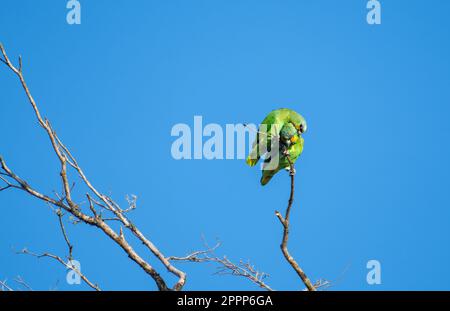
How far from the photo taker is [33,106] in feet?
15.4

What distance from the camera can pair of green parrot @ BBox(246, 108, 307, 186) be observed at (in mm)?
9242

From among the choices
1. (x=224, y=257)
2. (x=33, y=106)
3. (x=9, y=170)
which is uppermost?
(x=33, y=106)

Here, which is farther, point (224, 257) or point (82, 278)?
point (224, 257)

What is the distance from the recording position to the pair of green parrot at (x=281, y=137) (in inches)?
364

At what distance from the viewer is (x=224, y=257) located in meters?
6.07

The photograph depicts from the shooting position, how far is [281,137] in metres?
9.23
